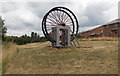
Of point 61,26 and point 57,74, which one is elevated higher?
point 61,26

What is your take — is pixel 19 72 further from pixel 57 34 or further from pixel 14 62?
pixel 57 34

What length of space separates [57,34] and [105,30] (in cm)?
2545

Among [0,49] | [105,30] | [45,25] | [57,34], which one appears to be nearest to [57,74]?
[0,49]

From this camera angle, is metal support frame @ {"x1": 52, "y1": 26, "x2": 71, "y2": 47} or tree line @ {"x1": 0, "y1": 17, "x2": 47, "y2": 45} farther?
tree line @ {"x1": 0, "y1": 17, "x2": 47, "y2": 45}

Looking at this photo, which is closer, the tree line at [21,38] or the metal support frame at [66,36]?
the metal support frame at [66,36]

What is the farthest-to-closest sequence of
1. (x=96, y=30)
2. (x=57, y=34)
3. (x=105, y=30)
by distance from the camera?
(x=96, y=30) < (x=105, y=30) < (x=57, y=34)

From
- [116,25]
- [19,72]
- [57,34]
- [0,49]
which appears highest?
[116,25]

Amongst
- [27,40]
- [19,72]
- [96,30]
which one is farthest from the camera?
[96,30]

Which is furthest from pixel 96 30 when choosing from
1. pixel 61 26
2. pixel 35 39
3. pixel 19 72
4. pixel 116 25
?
pixel 19 72

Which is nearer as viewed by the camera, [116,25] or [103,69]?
[103,69]

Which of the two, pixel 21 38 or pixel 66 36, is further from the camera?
pixel 21 38

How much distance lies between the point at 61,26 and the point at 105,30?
81.0 ft

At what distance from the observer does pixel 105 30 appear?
126 feet

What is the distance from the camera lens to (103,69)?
318 inches
